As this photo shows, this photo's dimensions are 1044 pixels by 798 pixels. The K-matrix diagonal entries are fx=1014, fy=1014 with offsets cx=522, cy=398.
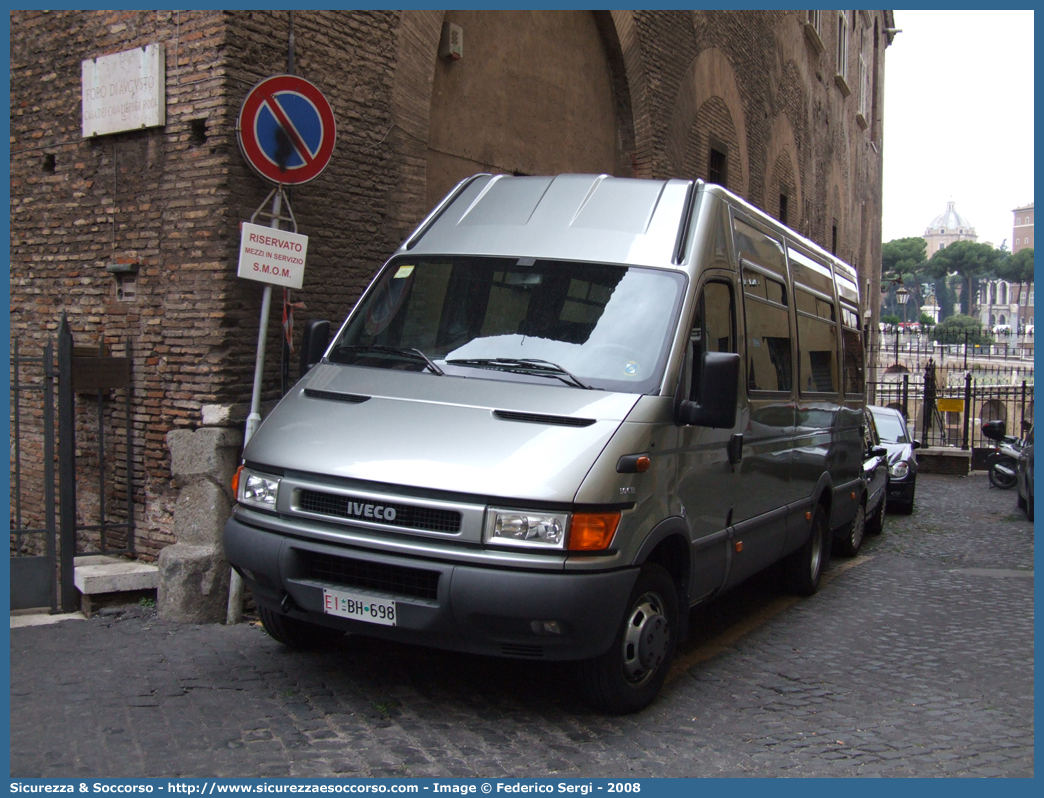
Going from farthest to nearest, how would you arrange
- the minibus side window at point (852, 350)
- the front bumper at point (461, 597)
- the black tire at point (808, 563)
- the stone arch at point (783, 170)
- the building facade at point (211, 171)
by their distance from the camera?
1. the stone arch at point (783, 170)
2. the minibus side window at point (852, 350)
3. the black tire at point (808, 563)
4. the building facade at point (211, 171)
5. the front bumper at point (461, 597)

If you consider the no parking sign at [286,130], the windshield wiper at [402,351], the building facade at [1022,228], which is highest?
the building facade at [1022,228]

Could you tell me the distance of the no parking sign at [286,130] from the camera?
6.56m

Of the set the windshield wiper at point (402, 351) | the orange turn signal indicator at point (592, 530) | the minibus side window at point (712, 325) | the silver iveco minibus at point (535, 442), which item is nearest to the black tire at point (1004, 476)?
the silver iveco minibus at point (535, 442)

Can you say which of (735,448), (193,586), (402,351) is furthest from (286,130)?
(735,448)

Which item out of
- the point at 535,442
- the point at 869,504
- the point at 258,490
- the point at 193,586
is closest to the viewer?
the point at 535,442

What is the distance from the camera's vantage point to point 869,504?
11664 millimetres

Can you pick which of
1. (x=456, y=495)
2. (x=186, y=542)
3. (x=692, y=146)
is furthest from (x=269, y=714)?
(x=692, y=146)

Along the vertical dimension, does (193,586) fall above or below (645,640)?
below

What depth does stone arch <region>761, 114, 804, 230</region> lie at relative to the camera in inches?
750

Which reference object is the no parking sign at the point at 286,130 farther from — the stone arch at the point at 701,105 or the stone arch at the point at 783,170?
the stone arch at the point at 783,170

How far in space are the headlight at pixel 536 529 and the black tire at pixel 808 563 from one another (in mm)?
4173

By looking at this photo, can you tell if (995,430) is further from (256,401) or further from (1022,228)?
(1022,228)

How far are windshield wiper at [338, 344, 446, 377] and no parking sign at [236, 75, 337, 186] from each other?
1.84 m

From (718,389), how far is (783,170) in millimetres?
16713
